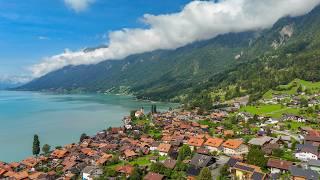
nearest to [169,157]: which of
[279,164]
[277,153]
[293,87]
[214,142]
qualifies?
[214,142]

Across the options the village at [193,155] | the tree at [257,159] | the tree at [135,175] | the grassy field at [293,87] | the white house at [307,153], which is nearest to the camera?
the tree at [135,175]

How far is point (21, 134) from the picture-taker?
131000 millimetres

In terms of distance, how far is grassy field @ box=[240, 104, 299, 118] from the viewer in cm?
12838

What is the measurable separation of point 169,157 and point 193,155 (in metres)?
6.01

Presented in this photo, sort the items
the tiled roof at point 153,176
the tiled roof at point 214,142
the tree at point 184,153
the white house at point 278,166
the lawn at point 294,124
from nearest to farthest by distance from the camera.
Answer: the tiled roof at point 153,176 → the white house at point 278,166 → the tree at point 184,153 → the tiled roof at point 214,142 → the lawn at point 294,124

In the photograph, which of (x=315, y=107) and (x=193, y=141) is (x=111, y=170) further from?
(x=315, y=107)

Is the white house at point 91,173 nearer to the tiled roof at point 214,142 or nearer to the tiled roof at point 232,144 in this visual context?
the tiled roof at point 214,142

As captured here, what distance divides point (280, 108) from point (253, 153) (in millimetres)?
83885

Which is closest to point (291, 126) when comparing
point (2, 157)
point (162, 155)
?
point (162, 155)

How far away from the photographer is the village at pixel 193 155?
59.3 m

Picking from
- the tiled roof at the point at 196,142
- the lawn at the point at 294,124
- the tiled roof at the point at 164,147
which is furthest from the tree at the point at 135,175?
the lawn at the point at 294,124

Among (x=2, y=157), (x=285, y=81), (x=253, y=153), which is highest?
(x=285, y=81)

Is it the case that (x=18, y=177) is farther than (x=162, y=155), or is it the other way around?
(x=162, y=155)

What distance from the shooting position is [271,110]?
138 meters
